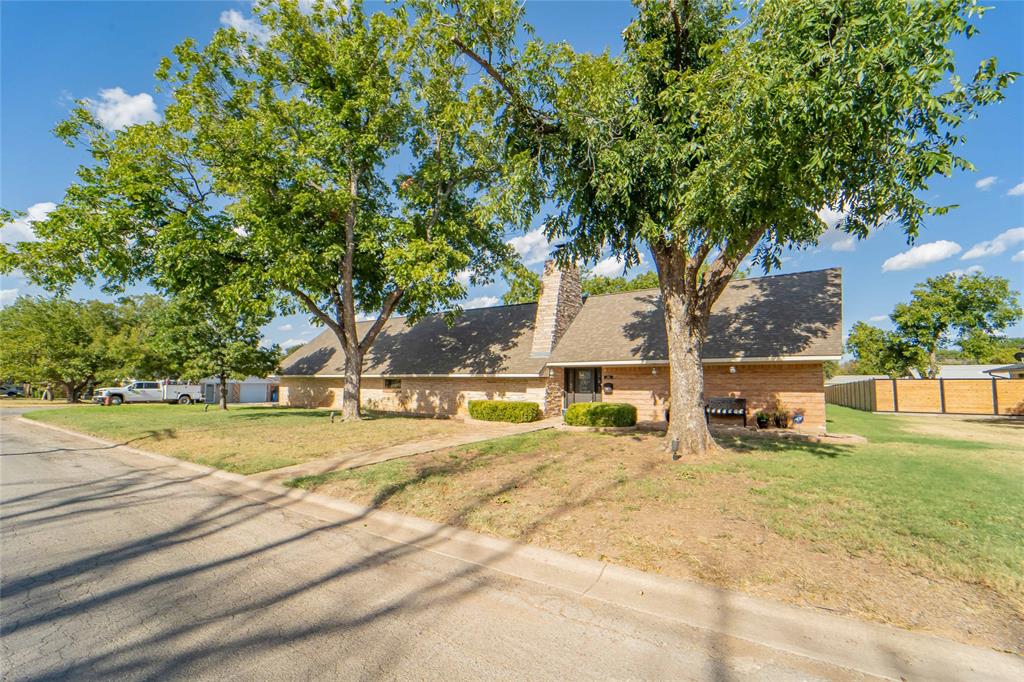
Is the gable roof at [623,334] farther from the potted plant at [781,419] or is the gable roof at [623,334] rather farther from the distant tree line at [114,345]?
the distant tree line at [114,345]

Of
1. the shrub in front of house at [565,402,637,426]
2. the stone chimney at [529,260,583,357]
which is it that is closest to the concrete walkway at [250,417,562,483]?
the shrub in front of house at [565,402,637,426]

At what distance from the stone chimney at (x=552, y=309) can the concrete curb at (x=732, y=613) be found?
14.4 metres

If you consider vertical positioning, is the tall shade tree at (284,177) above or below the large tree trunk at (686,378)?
above

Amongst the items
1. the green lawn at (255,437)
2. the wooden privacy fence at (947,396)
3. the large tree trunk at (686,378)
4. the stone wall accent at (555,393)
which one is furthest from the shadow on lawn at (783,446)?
the wooden privacy fence at (947,396)

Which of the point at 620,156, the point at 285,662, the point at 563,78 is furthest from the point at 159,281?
the point at 285,662

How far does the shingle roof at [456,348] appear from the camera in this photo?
20.5 meters

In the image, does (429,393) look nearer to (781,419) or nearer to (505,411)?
(505,411)

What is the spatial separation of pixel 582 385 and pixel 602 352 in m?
2.17

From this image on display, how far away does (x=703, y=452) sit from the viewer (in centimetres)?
966

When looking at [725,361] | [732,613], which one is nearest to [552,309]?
[725,361]

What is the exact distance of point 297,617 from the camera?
3.53 meters

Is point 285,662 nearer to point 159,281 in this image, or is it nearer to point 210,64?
point 159,281

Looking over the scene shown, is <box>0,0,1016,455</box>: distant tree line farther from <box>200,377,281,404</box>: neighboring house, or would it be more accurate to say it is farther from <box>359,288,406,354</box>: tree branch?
<box>200,377,281,404</box>: neighboring house

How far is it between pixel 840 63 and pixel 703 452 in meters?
7.22
